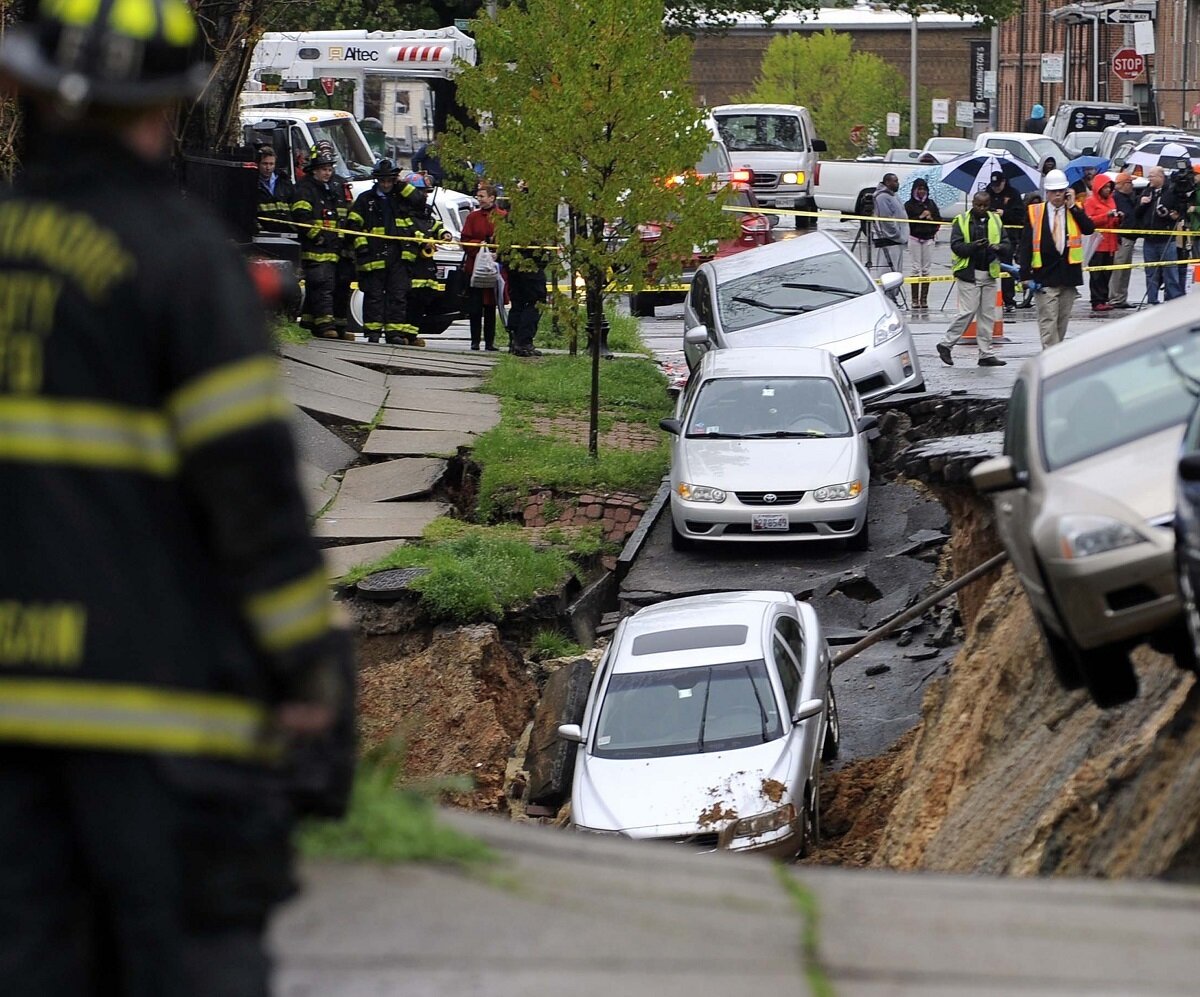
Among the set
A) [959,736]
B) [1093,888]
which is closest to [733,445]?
[959,736]

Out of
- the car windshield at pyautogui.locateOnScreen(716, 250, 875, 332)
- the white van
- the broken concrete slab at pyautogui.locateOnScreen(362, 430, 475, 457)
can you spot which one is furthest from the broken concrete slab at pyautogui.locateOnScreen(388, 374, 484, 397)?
the white van

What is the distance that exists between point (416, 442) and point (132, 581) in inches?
681

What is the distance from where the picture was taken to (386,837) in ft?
12.7

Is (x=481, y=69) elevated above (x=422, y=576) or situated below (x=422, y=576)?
above

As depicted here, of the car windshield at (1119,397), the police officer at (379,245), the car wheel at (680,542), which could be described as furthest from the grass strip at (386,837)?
the police officer at (379,245)

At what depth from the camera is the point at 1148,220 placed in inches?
1069

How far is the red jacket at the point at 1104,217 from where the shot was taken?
27344 millimetres

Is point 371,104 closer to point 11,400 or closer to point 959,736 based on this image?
point 959,736

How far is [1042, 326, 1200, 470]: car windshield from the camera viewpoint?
7.33 metres

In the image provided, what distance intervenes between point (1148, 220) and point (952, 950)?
25155mm

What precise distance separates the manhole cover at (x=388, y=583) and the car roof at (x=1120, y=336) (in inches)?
331

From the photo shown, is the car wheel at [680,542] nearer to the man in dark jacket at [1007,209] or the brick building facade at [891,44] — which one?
the man in dark jacket at [1007,209]

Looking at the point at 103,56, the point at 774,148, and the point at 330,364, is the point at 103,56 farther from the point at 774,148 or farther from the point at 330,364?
the point at 774,148

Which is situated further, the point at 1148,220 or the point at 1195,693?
the point at 1148,220
